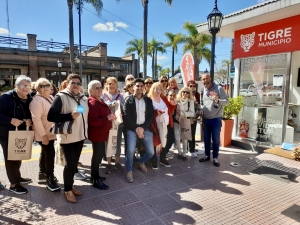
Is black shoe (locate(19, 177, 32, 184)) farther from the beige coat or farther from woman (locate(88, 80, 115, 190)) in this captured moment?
woman (locate(88, 80, 115, 190))

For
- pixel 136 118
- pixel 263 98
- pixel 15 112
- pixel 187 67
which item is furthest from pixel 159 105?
pixel 263 98

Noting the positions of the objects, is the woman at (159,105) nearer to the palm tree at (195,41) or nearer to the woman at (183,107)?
the woman at (183,107)

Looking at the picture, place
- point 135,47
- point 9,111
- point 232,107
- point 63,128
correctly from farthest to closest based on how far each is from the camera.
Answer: point 135,47 < point 232,107 < point 9,111 < point 63,128

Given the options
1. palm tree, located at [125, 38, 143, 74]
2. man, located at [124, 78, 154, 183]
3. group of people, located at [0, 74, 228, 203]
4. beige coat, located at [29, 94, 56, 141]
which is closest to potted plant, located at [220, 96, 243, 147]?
group of people, located at [0, 74, 228, 203]

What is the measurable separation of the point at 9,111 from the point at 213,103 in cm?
359

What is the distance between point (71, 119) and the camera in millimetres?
2869

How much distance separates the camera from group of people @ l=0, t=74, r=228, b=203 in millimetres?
2930

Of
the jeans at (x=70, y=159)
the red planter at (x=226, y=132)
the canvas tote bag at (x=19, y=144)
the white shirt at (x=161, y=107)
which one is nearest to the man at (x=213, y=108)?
the white shirt at (x=161, y=107)

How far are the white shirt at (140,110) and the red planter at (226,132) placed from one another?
2.81m

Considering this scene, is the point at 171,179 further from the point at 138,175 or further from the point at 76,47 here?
the point at 76,47

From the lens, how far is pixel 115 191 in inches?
134

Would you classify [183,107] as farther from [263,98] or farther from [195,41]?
[195,41]

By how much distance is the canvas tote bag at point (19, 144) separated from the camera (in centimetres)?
302

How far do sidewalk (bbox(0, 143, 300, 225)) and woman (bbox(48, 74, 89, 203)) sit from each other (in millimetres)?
354
